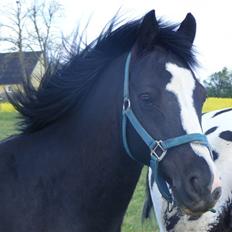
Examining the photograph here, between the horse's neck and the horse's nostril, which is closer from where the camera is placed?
the horse's nostril

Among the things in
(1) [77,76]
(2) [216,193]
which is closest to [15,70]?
(1) [77,76]

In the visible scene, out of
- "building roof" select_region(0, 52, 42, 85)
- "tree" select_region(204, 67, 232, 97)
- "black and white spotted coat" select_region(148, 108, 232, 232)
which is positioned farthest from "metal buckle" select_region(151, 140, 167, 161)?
"tree" select_region(204, 67, 232, 97)

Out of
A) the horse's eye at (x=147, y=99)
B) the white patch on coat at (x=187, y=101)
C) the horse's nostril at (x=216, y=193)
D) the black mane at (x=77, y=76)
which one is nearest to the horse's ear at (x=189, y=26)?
the black mane at (x=77, y=76)

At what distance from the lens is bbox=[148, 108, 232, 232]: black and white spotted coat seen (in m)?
3.65

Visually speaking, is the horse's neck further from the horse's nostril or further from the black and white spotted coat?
the black and white spotted coat

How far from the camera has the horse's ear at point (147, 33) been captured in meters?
2.50

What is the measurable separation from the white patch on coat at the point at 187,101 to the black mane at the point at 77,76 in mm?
331

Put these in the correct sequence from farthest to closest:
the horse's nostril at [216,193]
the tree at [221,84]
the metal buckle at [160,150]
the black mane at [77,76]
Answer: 1. the tree at [221,84]
2. the black mane at [77,76]
3. the metal buckle at [160,150]
4. the horse's nostril at [216,193]

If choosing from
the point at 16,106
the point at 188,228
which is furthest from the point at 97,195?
the point at 188,228

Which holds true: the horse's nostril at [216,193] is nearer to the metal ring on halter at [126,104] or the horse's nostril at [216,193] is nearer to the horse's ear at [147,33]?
the metal ring on halter at [126,104]

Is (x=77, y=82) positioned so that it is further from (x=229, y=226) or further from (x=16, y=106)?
(x=229, y=226)

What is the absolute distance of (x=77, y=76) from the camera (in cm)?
275

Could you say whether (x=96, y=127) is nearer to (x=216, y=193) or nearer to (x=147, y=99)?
(x=147, y=99)

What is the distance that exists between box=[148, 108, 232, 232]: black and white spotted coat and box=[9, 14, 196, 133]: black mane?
1.54 m
